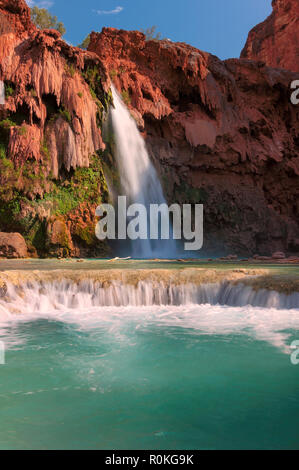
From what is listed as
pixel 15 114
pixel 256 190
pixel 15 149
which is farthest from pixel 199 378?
pixel 256 190

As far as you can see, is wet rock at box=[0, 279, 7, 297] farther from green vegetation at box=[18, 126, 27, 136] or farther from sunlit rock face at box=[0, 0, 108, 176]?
green vegetation at box=[18, 126, 27, 136]

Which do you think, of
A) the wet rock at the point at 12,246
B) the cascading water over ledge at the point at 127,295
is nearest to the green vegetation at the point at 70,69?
the wet rock at the point at 12,246

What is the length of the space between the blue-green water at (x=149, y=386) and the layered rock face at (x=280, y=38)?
41942 millimetres

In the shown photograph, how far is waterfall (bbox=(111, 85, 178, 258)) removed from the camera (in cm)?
2105

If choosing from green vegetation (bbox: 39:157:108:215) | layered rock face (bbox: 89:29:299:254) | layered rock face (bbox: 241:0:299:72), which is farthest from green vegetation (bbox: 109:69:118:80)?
layered rock face (bbox: 241:0:299:72)

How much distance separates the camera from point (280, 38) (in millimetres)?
44000

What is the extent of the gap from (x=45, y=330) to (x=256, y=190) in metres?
24.9

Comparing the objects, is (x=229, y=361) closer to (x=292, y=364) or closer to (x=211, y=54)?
(x=292, y=364)

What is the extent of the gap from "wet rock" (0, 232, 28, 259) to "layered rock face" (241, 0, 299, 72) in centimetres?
3527

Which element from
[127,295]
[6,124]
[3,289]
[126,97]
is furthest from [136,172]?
[3,289]

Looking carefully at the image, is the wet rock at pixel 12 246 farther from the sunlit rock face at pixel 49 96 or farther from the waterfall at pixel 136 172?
the waterfall at pixel 136 172

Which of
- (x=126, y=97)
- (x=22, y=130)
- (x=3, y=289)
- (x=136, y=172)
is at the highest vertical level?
(x=126, y=97)

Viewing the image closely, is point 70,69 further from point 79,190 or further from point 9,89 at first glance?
point 79,190

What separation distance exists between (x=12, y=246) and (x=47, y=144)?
16.7 feet
